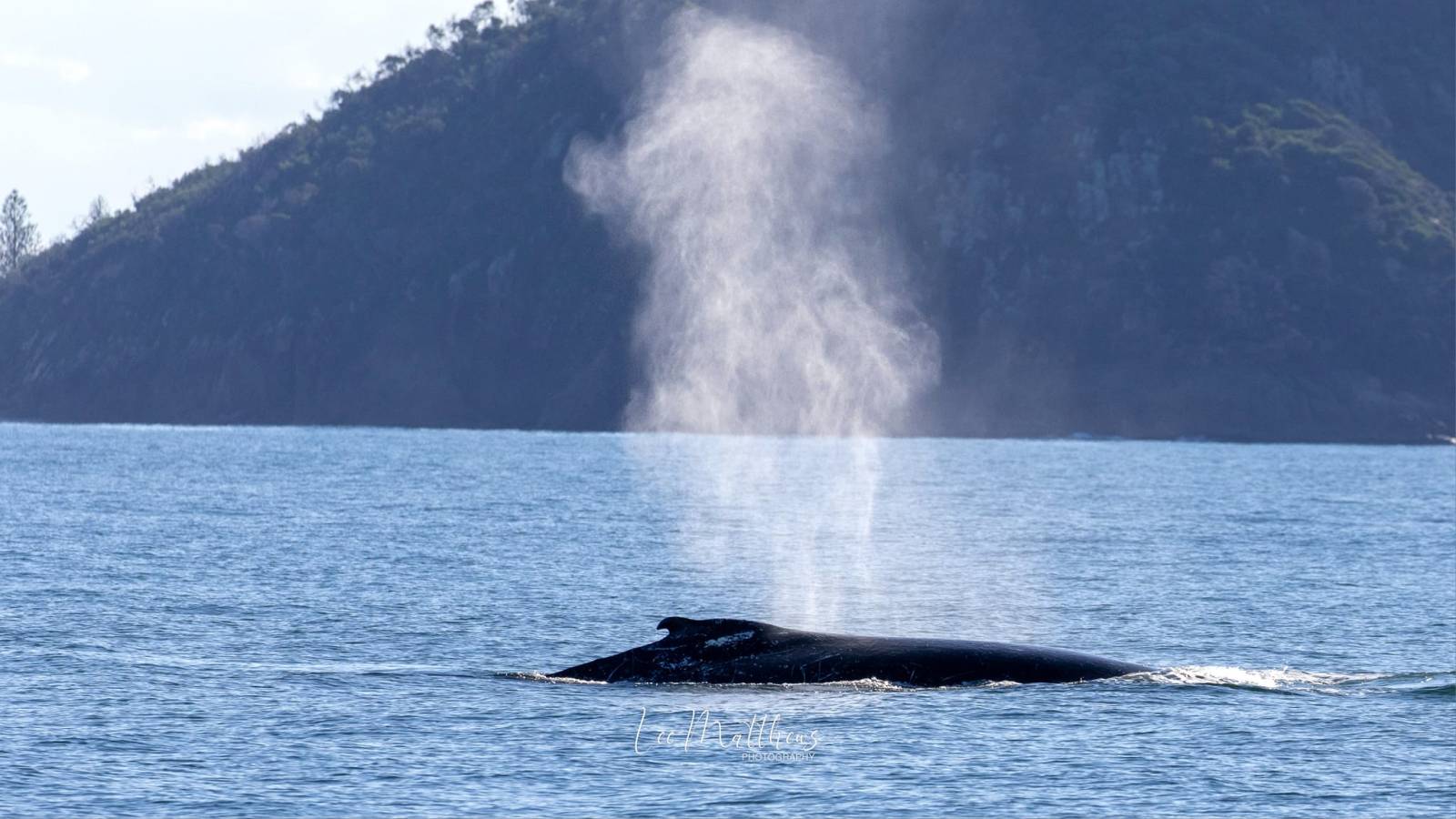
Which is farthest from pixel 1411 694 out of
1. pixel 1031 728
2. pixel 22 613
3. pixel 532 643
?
pixel 22 613

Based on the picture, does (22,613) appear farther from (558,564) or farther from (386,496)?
(386,496)

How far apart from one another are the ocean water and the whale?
23.8 inches

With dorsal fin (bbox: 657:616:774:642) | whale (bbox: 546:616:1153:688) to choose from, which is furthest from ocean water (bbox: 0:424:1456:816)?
dorsal fin (bbox: 657:616:774:642)

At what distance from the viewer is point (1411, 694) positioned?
3231 cm

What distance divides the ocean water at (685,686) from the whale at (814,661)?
1.98ft

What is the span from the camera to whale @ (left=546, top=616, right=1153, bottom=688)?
31812 mm

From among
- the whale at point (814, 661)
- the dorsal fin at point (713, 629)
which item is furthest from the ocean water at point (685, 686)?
the dorsal fin at point (713, 629)

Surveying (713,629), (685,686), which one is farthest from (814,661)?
(685,686)

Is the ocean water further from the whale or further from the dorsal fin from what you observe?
the dorsal fin

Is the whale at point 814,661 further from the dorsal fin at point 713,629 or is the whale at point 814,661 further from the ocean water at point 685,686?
the ocean water at point 685,686

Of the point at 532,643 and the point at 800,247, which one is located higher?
the point at 800,247

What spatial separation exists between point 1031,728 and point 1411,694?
25.7ft

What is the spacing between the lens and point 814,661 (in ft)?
105

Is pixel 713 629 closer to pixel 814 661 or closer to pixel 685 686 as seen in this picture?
pixel 685 686
